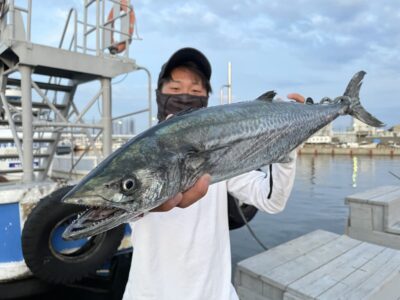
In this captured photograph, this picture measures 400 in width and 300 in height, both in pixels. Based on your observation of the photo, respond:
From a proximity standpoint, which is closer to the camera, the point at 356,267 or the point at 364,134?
the point at 356,267

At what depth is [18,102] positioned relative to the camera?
28.9 ft

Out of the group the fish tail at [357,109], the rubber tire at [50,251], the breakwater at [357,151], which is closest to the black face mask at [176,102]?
the fish tail at [357,109]

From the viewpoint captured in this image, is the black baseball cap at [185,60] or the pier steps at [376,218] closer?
the black baseball cap at [185,60]

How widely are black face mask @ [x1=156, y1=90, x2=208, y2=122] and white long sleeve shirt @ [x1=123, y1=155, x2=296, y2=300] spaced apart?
68 centimetres

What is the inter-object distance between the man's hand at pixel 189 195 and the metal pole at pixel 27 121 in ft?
14.8

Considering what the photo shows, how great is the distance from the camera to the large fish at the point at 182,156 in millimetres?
1410

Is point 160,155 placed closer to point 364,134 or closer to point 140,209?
point 140,209

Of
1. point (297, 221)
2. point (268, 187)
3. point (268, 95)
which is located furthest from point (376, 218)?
point (297, 221)

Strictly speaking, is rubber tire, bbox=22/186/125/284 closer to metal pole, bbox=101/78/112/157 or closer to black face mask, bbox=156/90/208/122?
metal pole, bbox=101/78/112/157

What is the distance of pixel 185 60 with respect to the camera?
2469mm

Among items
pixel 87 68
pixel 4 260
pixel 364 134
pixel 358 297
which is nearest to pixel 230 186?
→ pixel 358 297

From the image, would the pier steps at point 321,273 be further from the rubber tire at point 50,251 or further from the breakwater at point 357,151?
the breakwater at point 357,151

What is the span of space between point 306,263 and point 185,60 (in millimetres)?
2643

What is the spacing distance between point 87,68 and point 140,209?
5.41 metres
